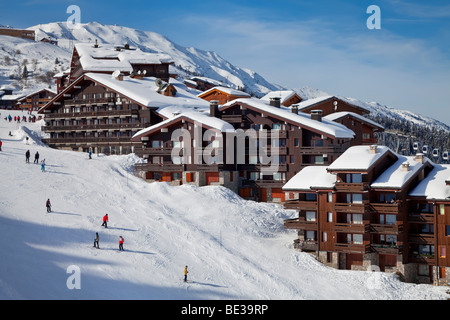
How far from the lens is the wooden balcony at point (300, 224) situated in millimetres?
51281

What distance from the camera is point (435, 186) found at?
160 feet

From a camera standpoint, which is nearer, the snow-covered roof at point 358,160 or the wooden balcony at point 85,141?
the snow-covered roof at point 358,160

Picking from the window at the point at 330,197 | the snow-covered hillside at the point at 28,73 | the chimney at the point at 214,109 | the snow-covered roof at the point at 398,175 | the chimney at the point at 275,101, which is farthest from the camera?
the snow-covered hillside at the point at 28,73

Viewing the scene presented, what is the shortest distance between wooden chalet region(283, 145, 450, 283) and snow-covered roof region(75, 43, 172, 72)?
57.5 meters

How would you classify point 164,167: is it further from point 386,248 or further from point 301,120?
point 386,248

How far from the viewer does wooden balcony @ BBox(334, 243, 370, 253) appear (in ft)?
160

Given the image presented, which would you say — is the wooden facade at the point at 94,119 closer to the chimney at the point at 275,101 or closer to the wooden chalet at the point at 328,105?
the chimney at the point at 275,101

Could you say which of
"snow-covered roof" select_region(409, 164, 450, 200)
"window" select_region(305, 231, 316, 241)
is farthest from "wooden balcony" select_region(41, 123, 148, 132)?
"snow-covered roof" select_region(409, 164, 450, 200)

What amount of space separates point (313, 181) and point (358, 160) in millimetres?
4177

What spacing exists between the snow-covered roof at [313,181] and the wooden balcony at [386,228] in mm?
4600

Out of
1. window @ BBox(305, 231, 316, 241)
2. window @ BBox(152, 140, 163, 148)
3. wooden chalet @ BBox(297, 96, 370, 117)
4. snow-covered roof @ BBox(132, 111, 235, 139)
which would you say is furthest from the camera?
wooden chalet @ BBox(297, 96, 370, 117)

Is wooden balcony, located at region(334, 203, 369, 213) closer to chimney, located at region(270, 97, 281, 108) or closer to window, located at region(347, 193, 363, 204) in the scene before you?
window, located at region(347, 193, 363, 204)

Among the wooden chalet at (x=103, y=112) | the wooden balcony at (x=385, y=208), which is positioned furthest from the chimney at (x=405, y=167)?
the wooden chalet at (x=103, y=112)

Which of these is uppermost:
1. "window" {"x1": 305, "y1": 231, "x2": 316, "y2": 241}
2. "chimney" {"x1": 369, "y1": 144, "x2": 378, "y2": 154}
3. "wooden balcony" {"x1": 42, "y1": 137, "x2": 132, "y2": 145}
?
"wooden balcony" {"x1": 42, "y1": 137, "x2": 132, "y2": 145}
